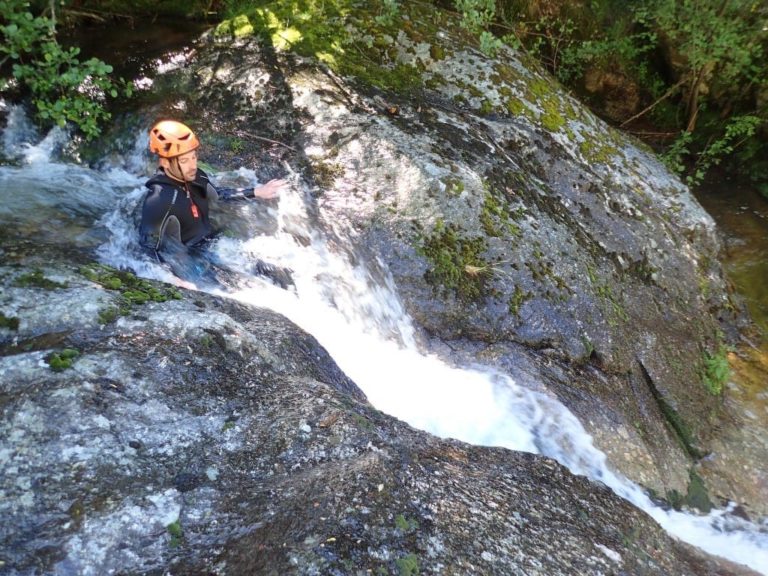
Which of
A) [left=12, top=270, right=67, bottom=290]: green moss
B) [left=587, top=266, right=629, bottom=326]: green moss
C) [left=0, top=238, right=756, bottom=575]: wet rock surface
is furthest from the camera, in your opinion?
[left=587, top=266, right=629, bottom=326]: green moss

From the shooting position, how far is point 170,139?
14.1 feet

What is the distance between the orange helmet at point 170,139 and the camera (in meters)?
4.30

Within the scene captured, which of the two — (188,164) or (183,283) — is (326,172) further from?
(183,283)

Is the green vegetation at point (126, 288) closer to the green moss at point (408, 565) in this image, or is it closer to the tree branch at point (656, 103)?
the green moss at point (408, 565)

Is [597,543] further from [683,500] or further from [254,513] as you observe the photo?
[683,500]

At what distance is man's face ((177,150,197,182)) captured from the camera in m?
4.43

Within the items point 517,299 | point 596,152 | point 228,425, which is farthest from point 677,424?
point 228,425

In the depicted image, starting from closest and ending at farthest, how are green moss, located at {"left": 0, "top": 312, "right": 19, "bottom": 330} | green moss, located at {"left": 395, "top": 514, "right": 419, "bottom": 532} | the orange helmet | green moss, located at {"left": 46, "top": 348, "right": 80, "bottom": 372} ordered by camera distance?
green moss, located at {"left": 395, "top": 514, "right": 419, "bottom": 532}
green moss, located at {"left": 46, "top": 348, "right": 80, "bottom": 372}
green moss, located at {"left": 0, "top": 312, "right": 19, "bottom": 330}
the orange helmet

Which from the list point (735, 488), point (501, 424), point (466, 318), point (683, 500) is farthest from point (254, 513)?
point (735, 488)

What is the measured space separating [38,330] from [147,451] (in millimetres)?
1068

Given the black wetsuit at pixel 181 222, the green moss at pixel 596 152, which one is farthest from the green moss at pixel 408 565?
the green moss at pixel 596 152

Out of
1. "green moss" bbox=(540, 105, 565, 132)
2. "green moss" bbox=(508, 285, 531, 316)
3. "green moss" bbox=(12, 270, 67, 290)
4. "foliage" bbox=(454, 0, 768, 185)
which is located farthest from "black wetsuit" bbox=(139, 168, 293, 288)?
"foliage" bbox=(454, 0, 768, 185)

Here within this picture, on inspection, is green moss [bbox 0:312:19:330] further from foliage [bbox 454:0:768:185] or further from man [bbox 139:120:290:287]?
foliage [bbox 454:0:768:185]

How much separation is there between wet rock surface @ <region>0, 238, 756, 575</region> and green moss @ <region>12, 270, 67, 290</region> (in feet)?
0.05
